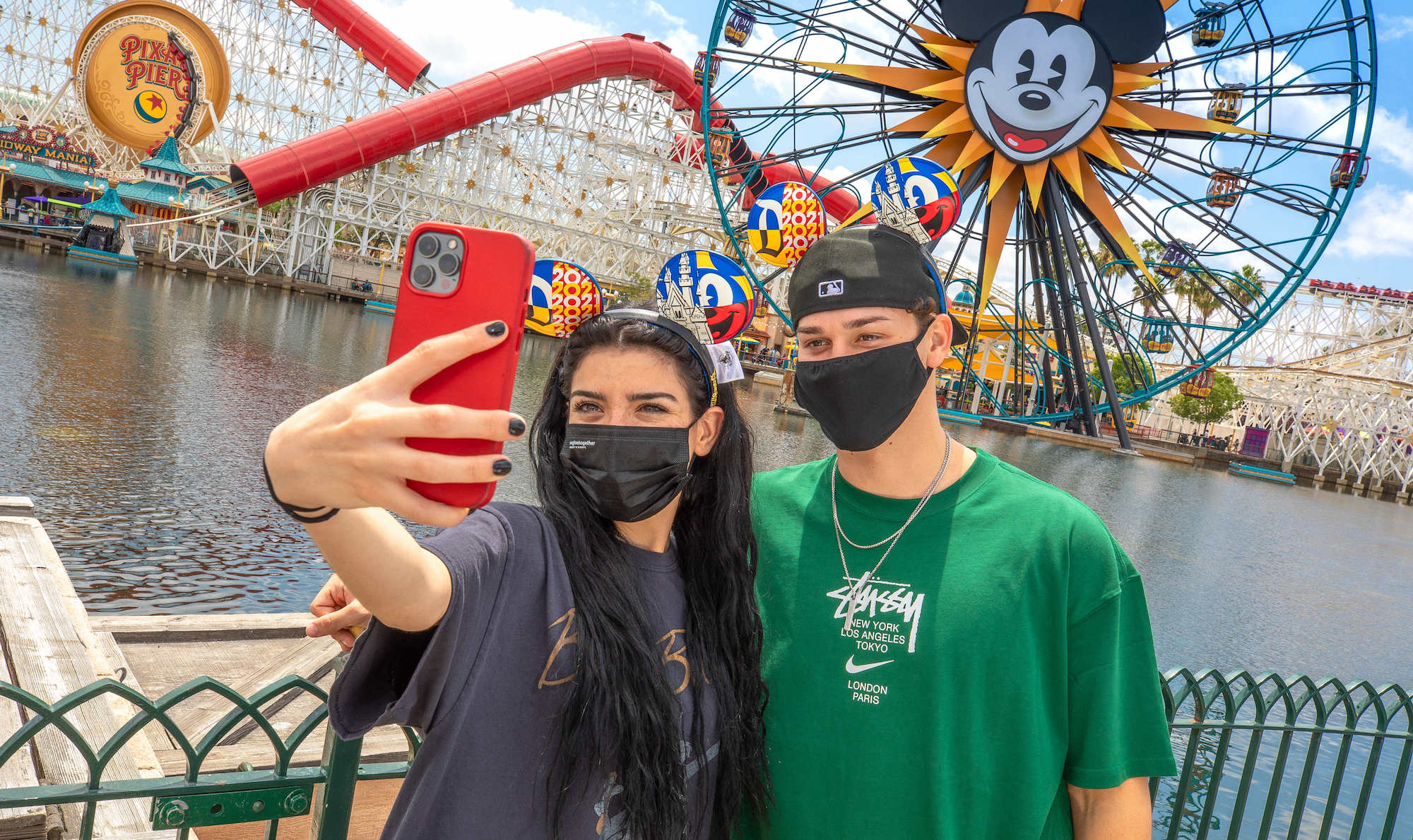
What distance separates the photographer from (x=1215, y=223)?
16594 mm

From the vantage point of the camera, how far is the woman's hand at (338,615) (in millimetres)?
1319

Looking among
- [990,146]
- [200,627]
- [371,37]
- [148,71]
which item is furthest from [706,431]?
[148,71]

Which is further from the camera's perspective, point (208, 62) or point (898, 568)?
point (208, 62)

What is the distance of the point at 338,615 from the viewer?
1317 mm

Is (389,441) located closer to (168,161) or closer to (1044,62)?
(1044,62)

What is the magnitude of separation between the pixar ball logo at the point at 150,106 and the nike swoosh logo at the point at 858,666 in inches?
1877

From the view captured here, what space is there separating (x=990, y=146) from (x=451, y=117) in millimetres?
24205

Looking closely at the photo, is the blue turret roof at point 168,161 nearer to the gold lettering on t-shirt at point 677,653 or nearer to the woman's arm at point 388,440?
the gold lettering on t-shirt at point 677,653

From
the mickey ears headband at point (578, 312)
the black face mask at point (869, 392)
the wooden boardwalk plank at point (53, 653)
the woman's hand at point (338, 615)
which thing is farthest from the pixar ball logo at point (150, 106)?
the woman's hand at point (338, 615)

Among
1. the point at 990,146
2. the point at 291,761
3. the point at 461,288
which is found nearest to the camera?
the point at 461,288

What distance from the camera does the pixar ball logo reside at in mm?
39938

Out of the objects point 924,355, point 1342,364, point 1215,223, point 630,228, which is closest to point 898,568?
point 924,355

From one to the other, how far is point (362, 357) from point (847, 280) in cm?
1923

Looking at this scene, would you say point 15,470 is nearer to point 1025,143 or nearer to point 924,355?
point 924,355
